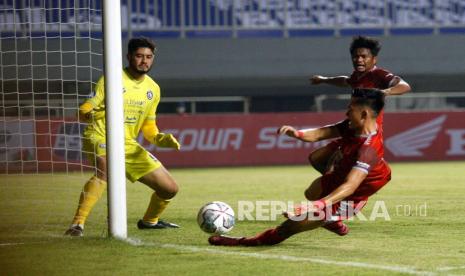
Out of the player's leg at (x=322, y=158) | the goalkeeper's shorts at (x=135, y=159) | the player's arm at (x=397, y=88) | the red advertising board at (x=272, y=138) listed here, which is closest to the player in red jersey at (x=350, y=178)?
the player's arm at (x=397, y=88)

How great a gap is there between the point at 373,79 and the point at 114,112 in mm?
2475

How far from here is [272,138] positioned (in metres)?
22.6

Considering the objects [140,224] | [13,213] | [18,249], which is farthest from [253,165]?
[18,249]

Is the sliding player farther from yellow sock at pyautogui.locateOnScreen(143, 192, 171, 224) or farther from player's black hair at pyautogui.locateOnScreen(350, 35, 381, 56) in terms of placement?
yellow sock at pyautogui.locateOnScreen(143, 192, 171, 224)

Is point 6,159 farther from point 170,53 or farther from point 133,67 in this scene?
point 170,53

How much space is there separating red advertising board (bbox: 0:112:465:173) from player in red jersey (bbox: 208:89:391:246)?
14565 mm

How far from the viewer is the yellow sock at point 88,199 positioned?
8.24 meters

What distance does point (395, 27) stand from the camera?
90.3 ft

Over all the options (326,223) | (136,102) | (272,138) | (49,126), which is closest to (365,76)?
(326,223)

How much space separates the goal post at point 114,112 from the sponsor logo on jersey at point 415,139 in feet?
51.9

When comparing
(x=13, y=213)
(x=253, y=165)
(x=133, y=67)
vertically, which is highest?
(x=133, y=67)

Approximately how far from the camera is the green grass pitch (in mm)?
6348

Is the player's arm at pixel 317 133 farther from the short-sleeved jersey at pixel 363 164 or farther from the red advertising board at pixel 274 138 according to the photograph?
the red advertising board at pixel 274 138

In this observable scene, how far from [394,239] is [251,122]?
14600mm
